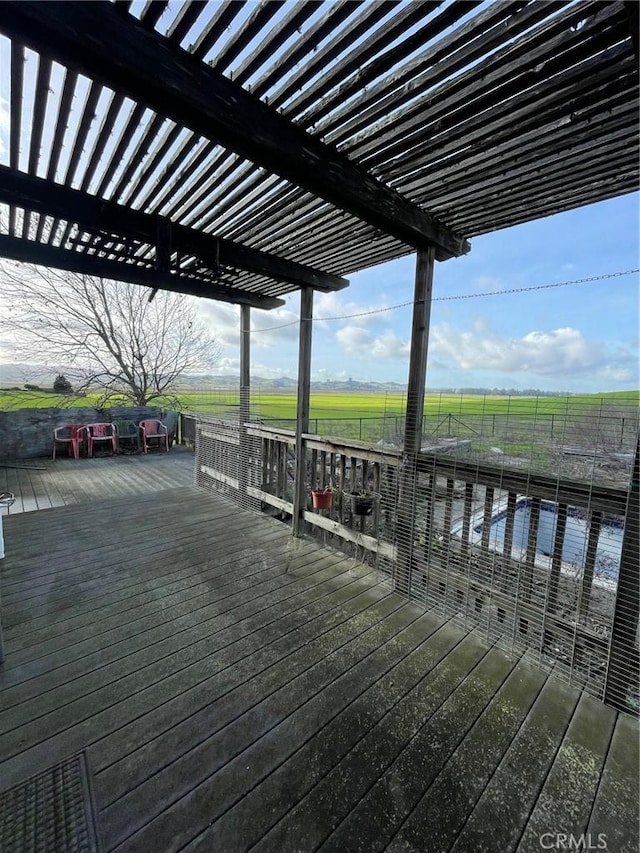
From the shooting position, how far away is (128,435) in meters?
7.73

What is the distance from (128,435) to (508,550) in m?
7.88

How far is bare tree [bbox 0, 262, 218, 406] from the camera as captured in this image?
7594mm

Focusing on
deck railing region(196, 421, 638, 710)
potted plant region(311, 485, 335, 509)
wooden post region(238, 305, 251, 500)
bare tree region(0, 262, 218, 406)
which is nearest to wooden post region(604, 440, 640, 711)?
deck railing region(196, 421, 638, 710)

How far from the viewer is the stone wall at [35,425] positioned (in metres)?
6.43

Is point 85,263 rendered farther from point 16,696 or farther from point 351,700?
point 351,700

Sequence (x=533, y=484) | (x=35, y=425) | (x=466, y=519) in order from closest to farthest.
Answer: (x=533, y=484), (x=466, y=519), (x=35, y=425)

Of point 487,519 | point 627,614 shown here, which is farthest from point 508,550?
point 627,614

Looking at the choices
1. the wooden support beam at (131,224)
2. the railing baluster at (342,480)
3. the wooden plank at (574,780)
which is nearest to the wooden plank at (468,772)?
the wooden plank at (574,780)

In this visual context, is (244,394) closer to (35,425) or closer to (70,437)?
(70,437)

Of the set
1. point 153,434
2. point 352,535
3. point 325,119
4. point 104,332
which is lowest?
point 352,535

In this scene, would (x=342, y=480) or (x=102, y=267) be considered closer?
(x=102, y=267)

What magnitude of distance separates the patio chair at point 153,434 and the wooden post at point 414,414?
6834 millimetres

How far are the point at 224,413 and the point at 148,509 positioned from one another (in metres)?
1.47

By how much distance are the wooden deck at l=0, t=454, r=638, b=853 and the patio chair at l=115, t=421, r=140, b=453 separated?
556cm
